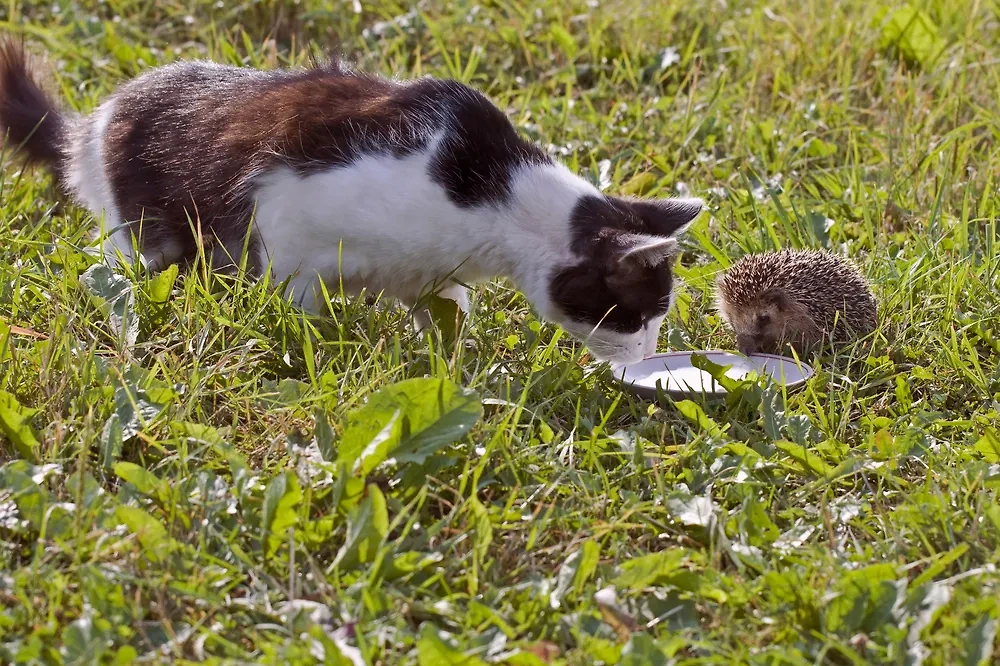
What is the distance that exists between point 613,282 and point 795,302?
85 centimetres

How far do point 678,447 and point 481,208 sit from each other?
0.94 metres

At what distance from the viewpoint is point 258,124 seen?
3.50 meters

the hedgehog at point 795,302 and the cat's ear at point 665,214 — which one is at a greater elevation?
the cat's ear at point 665,214

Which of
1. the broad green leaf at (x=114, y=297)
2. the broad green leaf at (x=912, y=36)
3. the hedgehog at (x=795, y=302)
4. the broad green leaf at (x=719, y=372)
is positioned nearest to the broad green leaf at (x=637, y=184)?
the hedgehog at (x=795, y=302)

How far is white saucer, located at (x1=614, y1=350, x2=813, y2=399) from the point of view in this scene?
324 cm

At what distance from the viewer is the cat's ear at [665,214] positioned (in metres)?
3.40

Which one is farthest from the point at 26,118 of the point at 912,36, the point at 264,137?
the point at 912,36

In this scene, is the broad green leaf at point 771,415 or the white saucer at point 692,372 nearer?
the broad green leaf at point 771,415

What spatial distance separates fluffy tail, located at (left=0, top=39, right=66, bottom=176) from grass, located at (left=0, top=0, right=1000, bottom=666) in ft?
0.33

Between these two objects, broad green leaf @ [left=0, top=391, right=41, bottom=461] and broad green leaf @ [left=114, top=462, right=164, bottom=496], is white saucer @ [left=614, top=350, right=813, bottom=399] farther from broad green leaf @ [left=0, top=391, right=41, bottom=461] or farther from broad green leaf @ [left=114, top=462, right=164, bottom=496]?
broad green leaf @ [left=0, top=391, right=41, bottom=461]

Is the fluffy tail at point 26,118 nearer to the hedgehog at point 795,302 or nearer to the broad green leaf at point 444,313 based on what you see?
the broad green leaf at point 444,313

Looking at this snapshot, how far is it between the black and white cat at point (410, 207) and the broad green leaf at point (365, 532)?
1.11m

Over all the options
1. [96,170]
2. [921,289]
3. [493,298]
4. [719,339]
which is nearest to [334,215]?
[493,298]

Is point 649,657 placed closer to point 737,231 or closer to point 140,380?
point 140,380
